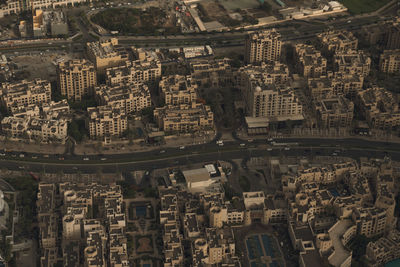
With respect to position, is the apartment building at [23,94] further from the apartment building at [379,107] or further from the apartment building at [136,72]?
the apartment building at [379,107]

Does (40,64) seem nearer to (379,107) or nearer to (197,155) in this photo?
(197,155)

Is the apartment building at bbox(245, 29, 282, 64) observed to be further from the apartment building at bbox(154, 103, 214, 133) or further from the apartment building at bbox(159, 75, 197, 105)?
the apartment building at bbox(154, 103, 214, 133)

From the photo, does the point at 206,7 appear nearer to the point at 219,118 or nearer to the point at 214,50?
the point at 214,50

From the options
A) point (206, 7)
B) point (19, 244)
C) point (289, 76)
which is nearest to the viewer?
point (19, 244)

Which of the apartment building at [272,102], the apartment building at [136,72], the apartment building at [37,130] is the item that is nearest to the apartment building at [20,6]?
the apartment building at [136,72]

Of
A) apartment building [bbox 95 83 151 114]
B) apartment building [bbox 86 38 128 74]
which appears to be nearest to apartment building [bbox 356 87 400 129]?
apartment building [bbox 95 83 151 114]

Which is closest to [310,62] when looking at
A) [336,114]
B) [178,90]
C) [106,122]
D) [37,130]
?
[336,114]

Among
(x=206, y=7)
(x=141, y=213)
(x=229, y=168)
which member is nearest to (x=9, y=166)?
(x=141, y=213)
